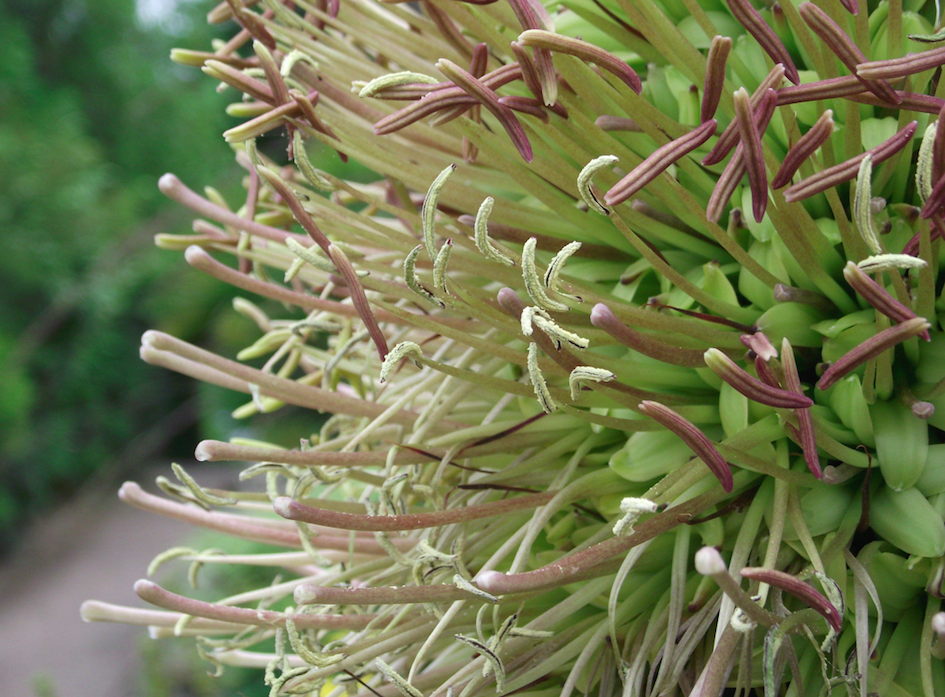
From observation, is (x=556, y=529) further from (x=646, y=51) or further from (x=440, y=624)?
(x=646, y=51)

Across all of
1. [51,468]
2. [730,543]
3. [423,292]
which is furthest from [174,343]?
[51,468]

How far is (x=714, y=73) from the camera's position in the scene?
0.23 meters

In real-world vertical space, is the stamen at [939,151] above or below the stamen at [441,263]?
above

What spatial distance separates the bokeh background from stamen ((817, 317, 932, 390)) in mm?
1568

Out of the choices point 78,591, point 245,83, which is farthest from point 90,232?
point 245,83

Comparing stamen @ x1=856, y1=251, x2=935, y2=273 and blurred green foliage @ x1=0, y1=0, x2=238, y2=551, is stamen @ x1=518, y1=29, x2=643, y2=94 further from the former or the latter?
blurred green foliage @ x1=0, y1=0, x2=238, y2=551

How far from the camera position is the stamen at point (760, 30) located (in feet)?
0.75

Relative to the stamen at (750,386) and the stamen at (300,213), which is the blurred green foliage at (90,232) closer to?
the stamen at (300,213)

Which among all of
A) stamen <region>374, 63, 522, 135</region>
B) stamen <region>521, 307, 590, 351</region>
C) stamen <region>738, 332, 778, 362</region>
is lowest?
stamen <region>738, 332, 778, 362</region>

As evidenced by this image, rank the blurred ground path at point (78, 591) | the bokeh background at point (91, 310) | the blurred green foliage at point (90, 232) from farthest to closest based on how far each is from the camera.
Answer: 1. the blurred green foliage at point (90, 232)
2. the bokeh background at point (91, 310)
3. the blurred ground path at point (78, 591)

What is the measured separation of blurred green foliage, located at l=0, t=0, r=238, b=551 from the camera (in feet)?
6.87

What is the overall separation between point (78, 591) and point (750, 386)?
91.9 inches

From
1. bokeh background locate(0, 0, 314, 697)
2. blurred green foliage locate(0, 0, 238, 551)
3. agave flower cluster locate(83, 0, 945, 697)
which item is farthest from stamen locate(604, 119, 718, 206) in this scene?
blurred green foliage locate(0, 0, 238, 551)

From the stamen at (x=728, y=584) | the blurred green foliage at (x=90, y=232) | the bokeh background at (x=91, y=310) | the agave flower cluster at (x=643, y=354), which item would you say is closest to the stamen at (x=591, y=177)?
the agave flower cluster at (x=643, y=354)
